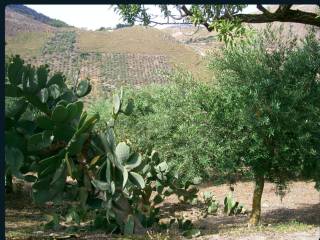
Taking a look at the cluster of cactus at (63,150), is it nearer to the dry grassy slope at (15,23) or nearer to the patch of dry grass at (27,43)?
the patch of dry grass at (27,43)

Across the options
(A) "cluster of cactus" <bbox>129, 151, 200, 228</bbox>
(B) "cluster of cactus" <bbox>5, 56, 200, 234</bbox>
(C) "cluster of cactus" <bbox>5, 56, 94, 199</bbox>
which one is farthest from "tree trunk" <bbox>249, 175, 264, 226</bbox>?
(C) "cluster of cactus" <bbox>5, 56, 94, 199</bbox>

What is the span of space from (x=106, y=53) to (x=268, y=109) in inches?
102

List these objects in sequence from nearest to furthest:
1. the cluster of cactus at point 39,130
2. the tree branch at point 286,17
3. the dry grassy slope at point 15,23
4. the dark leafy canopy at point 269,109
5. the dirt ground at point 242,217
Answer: the dry grassy slope at point 15,23 → the cluster of cactus at point 39,130 → the tree branch at point 286,17 → the dirt ground at point 242,217 → the dark leafy canopy at point 269,109

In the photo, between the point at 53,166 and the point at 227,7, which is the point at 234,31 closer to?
the point at 227,7

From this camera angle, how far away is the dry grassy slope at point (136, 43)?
647 centimetres

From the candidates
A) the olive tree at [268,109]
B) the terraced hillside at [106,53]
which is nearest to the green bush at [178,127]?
the olive tree at [268,109]

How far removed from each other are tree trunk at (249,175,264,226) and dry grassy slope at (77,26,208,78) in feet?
7.44

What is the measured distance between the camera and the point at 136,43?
6949 mm

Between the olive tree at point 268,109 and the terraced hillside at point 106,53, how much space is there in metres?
0.99

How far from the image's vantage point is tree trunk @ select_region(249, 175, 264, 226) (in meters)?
8.16

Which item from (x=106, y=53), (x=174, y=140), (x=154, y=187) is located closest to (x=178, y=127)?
(x=174, y=140)

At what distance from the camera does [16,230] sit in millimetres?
6199

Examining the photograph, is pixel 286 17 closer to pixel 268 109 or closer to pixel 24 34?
pixel 268 109

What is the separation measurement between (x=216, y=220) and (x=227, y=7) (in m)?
4.69
